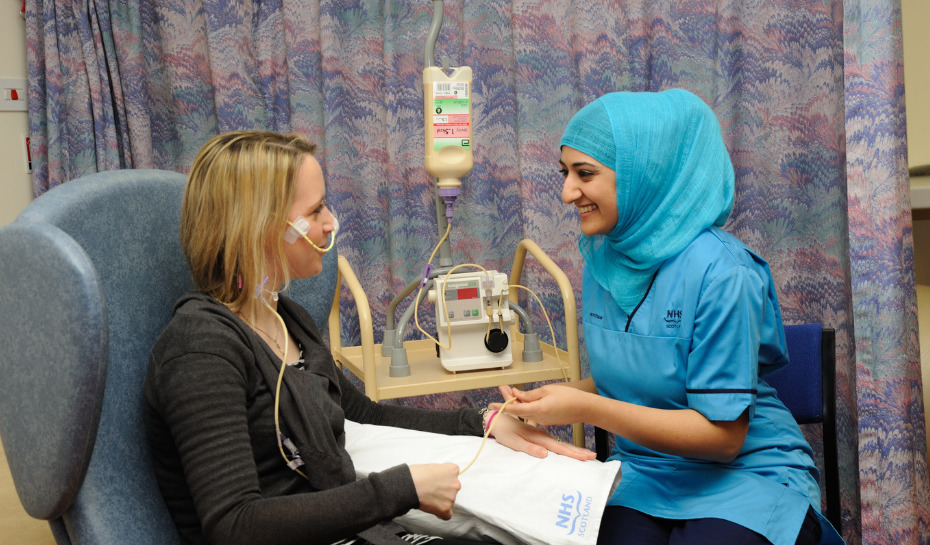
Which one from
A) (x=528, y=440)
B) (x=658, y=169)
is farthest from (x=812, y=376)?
(x=528, y=440)

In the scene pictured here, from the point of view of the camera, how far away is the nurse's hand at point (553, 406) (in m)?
1.19

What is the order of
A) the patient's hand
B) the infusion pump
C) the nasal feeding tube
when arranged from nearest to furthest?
the patient's hand, the nasal feeding tube, the infusion pump

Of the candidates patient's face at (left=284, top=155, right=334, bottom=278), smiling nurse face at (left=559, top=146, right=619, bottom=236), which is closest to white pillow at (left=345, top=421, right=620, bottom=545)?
patient's face at (left=284, top=155, right=334, bottom=278)

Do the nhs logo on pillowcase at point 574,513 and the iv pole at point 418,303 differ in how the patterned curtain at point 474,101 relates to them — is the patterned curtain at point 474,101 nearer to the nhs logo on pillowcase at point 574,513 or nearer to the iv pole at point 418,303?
the iv pole at point 418,303

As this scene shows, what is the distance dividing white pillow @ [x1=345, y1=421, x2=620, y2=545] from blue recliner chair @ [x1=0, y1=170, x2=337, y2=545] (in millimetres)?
347

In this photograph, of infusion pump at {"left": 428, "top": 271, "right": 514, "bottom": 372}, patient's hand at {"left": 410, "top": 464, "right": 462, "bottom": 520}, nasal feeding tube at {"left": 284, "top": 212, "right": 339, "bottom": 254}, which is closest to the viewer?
patient's hand at {"left": 410, "top": 464, "right": 462, "bottom": 520}

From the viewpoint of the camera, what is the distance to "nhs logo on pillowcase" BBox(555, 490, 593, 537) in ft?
3.32

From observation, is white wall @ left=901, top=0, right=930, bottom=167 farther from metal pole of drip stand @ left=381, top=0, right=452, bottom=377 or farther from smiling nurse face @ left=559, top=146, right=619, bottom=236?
metal pole of drip stand @ left=381, top=0, right=452, bottom=377

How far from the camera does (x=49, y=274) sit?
0.82 m

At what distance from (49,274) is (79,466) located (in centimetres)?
23

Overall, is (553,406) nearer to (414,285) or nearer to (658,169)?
(658,169)

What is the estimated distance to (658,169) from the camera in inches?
52.2

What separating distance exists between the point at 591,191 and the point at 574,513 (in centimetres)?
61

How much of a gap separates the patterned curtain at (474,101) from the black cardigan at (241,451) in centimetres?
126
